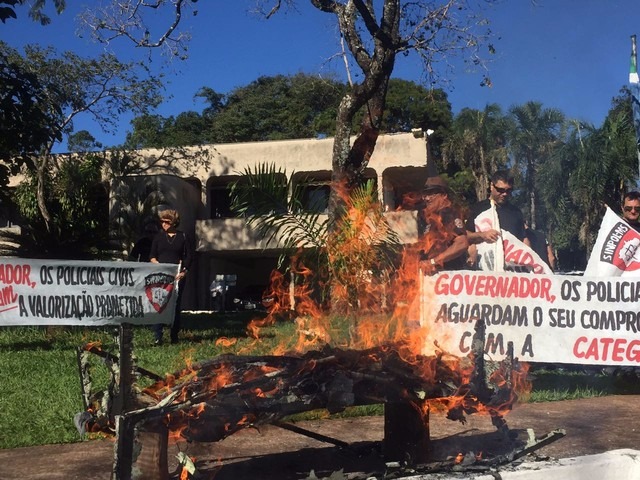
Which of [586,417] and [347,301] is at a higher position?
[347,301]

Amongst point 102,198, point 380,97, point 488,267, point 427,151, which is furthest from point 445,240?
point 102,198

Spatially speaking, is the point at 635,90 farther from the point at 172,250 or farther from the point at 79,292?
the point at 79,292

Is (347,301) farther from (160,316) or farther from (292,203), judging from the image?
(160,316)

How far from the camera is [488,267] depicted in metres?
6.66

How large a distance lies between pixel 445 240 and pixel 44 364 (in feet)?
15.3

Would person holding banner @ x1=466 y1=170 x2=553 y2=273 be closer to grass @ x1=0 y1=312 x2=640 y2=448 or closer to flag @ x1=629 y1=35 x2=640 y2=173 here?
grass @ x1=0 y1=312 x2=640 y2=448

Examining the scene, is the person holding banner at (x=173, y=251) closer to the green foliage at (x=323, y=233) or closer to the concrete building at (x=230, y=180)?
the green foliage at (x=323, y=233)

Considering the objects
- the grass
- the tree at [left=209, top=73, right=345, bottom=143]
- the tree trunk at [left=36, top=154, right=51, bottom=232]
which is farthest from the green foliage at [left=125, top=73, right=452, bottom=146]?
the grass

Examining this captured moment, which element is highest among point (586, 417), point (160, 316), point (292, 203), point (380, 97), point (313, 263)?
point (380, 97)

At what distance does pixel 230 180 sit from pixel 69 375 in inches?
668

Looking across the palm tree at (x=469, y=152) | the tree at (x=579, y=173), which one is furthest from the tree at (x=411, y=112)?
the tree at (x=579, y=173)

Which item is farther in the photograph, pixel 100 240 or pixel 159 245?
pixel 100 240

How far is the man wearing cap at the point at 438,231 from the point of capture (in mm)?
5941

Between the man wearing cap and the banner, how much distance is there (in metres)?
0.18
